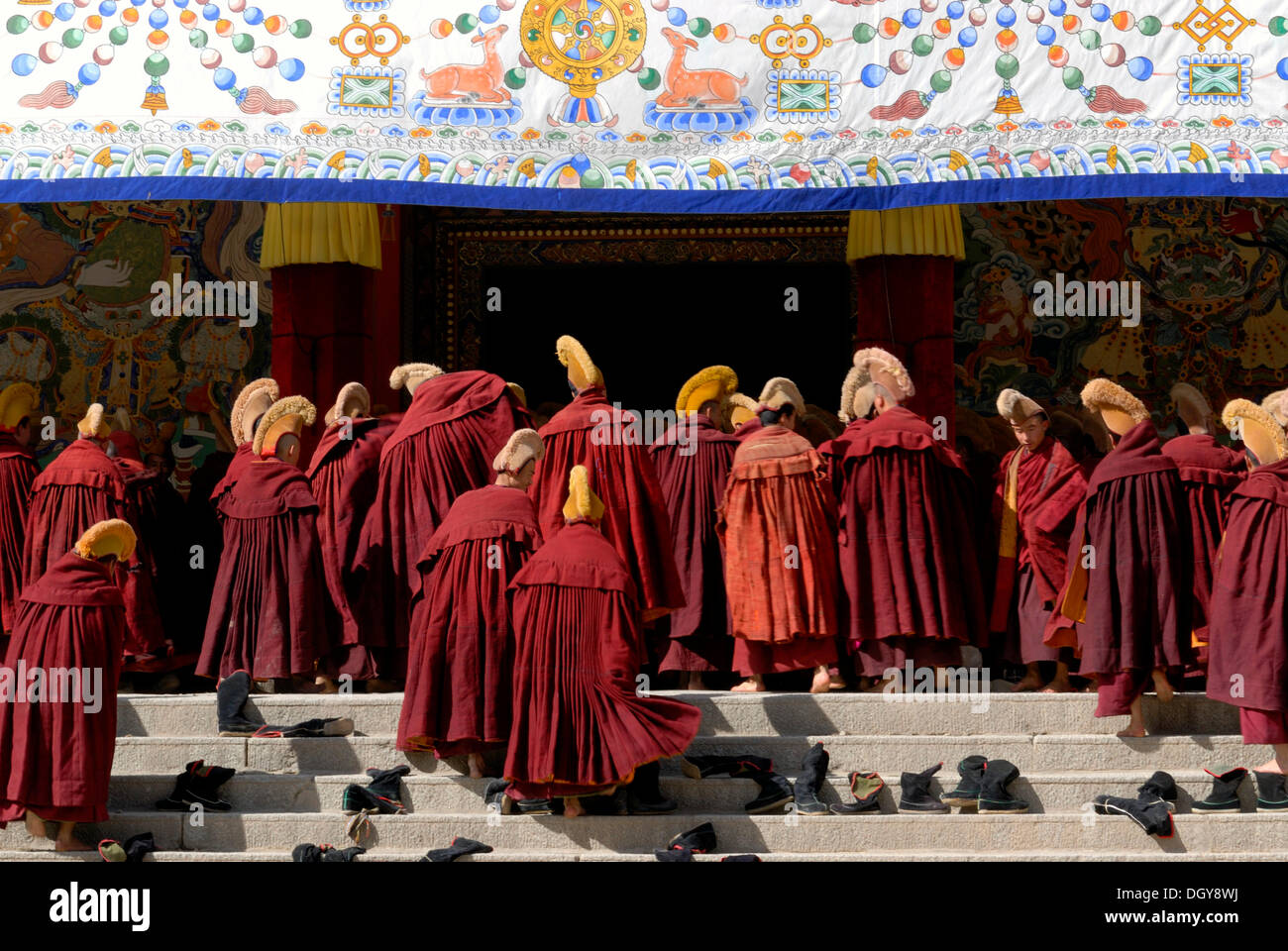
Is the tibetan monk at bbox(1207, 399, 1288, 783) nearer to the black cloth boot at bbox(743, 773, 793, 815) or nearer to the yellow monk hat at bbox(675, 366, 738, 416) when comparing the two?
the black cloth boot at bbox(743, 773, 793, 815)

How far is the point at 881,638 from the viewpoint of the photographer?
8117 millimetres

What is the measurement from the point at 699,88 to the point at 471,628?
8.60 feet

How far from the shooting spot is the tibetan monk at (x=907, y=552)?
807 centimetres

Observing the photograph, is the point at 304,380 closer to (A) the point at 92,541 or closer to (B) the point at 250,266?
(B) the point at 250,266

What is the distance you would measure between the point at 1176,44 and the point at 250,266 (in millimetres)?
5881

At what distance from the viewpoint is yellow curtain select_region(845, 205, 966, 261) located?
11047 mm

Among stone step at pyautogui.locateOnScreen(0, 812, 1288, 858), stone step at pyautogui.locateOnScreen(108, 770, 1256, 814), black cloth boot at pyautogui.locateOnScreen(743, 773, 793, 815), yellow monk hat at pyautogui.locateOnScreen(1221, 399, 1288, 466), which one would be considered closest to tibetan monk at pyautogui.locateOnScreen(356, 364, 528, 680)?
stone step at pyautogui.locateOnScreen(108, 770, 1256, 814)

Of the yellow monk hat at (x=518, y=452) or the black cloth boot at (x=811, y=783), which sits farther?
the yellow monk hat at (x=518, y=452)

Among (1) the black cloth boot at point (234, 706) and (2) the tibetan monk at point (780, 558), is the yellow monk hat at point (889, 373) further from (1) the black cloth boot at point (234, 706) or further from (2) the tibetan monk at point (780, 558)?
(1) the black cloth boot at point (234, 706)

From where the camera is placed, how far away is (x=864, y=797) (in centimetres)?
704

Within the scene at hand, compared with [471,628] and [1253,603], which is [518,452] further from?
[1253,603]

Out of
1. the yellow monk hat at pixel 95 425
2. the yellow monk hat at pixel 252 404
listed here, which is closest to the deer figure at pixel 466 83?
the yellow monk hat at pixel 252 404

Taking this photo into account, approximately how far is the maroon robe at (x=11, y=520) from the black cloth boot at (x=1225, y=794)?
4.99 m

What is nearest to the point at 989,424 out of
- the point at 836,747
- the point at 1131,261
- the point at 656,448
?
the point at 1131,261
